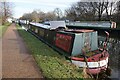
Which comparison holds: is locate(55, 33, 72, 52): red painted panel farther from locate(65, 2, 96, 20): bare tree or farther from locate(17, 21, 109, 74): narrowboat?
locate(65, 2, 96, 20): bare tree

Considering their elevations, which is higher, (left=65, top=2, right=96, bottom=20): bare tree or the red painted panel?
(left=65, top=2, right=96, bottom=20): bare tree

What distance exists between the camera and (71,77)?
6656 millimetres

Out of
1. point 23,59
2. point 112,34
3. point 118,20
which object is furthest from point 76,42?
point 118,20

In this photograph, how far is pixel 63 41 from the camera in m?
11.0

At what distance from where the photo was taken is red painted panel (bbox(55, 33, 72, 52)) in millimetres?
10180

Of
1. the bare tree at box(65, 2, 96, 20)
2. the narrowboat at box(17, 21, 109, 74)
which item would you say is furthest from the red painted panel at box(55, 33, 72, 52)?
the bare tree at box(65, 2, 96, 20)

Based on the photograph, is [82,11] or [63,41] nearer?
[63,41]

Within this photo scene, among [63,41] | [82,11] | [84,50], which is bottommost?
[84,50]

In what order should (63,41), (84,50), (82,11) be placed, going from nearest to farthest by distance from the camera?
(84,50) → (63,41) → (82,11)

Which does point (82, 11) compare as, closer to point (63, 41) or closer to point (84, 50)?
point (63, 41)

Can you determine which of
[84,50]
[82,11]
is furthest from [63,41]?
[82,11]

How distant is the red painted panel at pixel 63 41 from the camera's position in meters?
10.2

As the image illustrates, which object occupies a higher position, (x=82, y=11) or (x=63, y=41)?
(x=82, y=11)

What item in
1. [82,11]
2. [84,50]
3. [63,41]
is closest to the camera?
[84,50]
